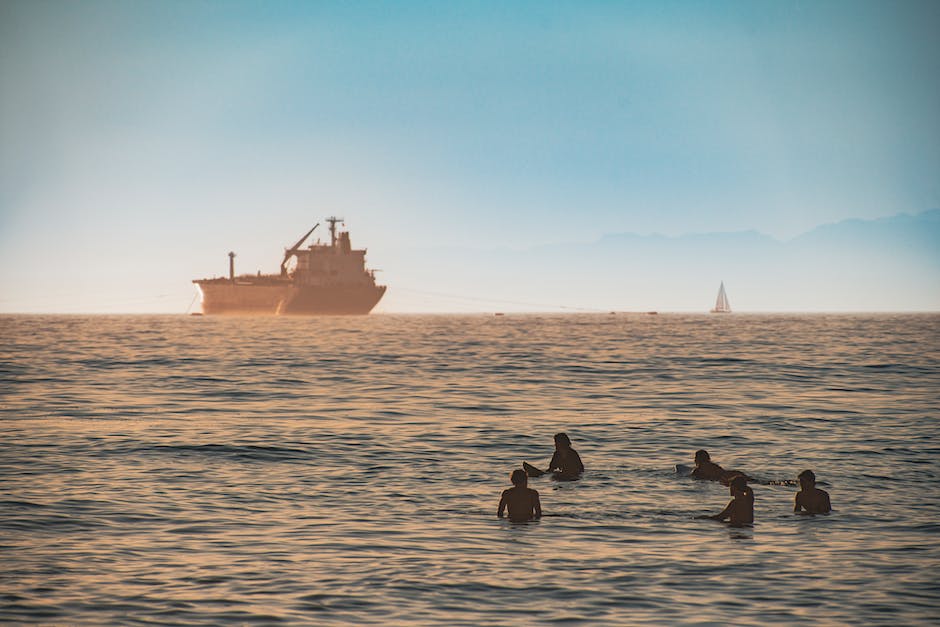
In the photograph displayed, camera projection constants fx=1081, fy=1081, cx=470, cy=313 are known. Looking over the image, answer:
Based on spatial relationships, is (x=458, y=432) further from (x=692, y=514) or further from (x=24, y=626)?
(x=24, y=626)

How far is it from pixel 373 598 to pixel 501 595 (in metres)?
1.44

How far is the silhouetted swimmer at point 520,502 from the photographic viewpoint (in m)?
16.4

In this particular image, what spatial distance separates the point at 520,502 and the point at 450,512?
1.41 m

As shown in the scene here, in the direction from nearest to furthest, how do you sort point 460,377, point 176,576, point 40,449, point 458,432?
1. point 176,576
2. point 40,449
3. point 458,432
4. point 460,377

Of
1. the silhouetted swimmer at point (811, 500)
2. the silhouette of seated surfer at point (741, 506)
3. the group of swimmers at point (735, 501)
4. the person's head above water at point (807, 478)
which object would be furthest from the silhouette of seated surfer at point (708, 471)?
the silhouette of seated surfer at point (741, 506)

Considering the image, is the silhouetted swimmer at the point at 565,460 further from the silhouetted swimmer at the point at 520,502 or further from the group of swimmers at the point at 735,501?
the silhouetted swimmer at the point at 520,502

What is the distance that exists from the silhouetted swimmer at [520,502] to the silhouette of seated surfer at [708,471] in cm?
464

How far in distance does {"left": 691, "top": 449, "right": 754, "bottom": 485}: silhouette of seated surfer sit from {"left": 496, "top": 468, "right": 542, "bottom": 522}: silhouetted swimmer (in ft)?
15.2

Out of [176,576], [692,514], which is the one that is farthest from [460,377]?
[176,576]

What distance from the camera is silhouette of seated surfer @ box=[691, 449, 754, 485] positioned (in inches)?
779

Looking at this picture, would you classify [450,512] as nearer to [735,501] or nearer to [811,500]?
[735,501]

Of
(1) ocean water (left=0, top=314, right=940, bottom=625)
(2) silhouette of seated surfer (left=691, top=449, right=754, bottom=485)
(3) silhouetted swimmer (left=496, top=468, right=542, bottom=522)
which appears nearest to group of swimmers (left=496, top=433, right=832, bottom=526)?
(3) silhouetted swimmer (left=496, top=468, right=542, bottom=522)

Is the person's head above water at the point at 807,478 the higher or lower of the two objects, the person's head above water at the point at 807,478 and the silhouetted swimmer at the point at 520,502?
the higher

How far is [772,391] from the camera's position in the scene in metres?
43.8
